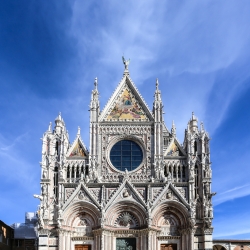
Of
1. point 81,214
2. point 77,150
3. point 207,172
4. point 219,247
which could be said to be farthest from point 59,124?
point 219,247

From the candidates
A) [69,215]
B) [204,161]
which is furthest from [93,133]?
[204,161]

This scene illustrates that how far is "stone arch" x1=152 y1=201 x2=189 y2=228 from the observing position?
34.6m

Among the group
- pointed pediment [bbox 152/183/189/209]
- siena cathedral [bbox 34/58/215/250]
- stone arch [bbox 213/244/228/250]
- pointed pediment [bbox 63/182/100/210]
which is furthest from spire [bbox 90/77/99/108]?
stone arch [bbox 213/244/228/250]

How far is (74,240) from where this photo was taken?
34.7 meters

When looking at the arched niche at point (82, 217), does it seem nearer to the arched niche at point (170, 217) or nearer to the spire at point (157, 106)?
the arched niche at point (170, 217)

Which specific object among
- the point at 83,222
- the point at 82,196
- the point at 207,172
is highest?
the point at 207,172

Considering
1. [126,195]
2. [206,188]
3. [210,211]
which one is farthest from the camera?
[206,188]

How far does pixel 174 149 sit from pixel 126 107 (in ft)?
18.5

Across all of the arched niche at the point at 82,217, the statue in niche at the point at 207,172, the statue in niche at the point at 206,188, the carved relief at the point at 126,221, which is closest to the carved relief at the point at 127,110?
the statue in niche at the point at 207,172

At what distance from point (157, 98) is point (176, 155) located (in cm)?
552

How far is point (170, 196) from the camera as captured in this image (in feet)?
115

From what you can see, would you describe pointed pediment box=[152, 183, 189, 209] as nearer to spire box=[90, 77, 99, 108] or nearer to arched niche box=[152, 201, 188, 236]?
arched niche box=[152, 201, 188, 236]

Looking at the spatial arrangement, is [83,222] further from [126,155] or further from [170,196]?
[170,196]

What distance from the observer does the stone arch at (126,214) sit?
34.7 m
